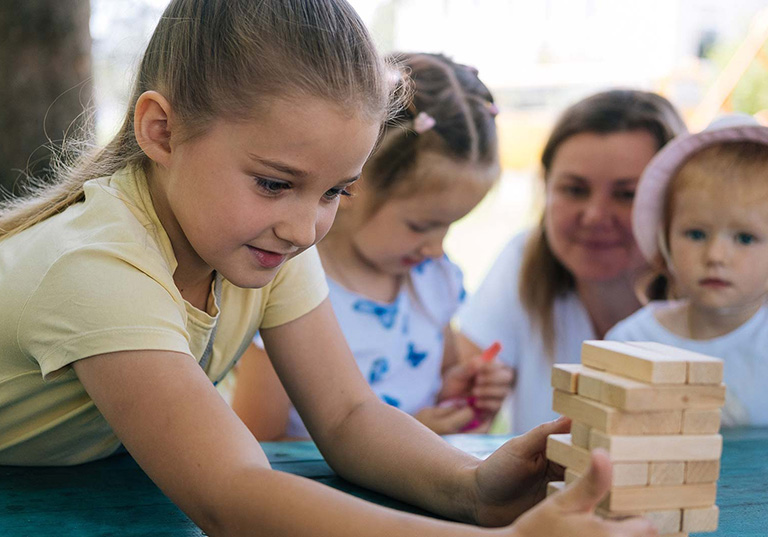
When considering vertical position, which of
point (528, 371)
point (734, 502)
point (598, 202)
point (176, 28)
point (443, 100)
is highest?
point (176, 28)

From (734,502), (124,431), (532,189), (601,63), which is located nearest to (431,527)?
(124,431)

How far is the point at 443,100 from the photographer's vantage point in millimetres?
2119

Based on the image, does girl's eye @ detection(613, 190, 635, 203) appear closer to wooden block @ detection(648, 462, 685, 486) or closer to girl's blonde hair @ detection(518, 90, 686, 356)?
girl's blonde hair @ detection(518, 90, 686, 356)

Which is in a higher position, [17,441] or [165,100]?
[165,100]

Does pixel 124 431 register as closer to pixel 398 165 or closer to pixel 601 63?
pixel 398 165

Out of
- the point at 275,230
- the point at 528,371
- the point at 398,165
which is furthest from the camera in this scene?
the point at 528,371

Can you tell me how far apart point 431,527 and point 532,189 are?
6.50 feet

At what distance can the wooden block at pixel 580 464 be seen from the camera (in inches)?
33.3

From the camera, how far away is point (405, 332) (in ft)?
7.39

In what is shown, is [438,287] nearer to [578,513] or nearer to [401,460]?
[401,460]

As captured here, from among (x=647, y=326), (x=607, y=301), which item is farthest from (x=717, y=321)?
(x=607, y=301)

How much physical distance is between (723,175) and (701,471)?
132 cm

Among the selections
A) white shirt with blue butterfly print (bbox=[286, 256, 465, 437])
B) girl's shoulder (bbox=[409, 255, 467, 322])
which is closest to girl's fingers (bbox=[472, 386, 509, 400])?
white shirt with blue butterfly print (bbox=[286, 256, 465, 437])

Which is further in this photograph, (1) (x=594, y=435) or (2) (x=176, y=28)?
(2) (x=176, y=28)
